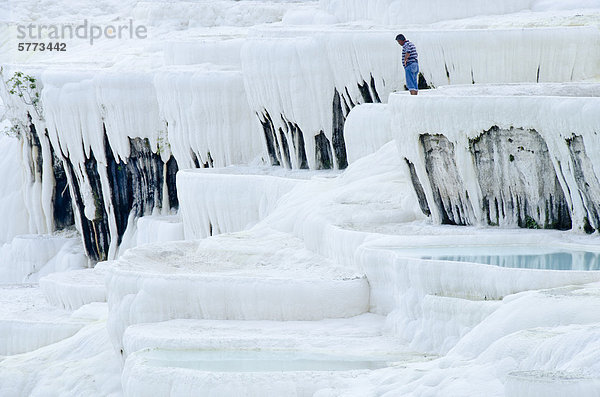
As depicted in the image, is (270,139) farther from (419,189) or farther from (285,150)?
(419,189)

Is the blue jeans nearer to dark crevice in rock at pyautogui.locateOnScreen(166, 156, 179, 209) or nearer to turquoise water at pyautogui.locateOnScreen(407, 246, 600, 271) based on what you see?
turquoise water at pyautogui.locateOnScreen(407, 246, 600, 271)

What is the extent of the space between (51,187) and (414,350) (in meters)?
20.4

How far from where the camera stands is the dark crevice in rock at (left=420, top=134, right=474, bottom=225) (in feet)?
51.0

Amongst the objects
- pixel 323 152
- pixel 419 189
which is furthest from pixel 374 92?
pixel 419 189

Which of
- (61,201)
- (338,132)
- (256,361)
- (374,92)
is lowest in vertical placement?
(61,201)

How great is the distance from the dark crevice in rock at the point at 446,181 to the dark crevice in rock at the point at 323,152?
26.7 ft

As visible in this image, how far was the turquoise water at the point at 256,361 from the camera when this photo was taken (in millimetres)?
12578

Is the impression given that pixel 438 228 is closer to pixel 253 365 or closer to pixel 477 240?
pixel 477 240

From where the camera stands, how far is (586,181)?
14.1 m

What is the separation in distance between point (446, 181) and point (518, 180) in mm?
→ 1039

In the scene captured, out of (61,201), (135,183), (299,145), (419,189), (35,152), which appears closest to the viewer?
(419,189)

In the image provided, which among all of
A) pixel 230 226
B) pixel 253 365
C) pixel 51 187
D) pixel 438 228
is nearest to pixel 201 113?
pixel 230 226

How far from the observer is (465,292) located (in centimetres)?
1289

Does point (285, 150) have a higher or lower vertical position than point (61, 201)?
higher
